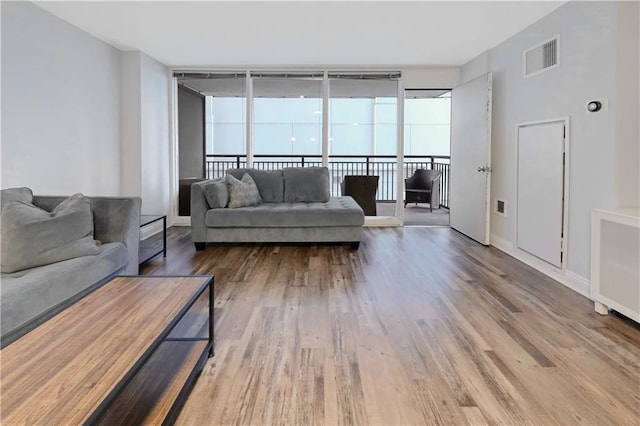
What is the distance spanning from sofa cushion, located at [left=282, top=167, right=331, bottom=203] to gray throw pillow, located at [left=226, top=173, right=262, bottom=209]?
479mm

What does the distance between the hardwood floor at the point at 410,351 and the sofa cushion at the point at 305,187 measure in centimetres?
180

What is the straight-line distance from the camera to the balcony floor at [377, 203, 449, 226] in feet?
23.4

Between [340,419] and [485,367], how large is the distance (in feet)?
2.82

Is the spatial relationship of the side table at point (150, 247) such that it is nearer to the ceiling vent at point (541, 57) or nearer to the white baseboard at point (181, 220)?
the white baseboard at point (181, 220)

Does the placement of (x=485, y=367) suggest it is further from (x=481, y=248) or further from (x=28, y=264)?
(x=481, y=248)

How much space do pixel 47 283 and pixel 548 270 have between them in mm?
3839

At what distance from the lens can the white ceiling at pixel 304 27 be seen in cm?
385

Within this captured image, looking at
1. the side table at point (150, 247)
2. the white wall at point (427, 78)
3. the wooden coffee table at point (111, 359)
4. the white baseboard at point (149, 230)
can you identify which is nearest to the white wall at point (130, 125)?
the white baseboard at point (149, 230)

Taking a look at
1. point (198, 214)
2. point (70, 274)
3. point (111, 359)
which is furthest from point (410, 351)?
point (198, 214)

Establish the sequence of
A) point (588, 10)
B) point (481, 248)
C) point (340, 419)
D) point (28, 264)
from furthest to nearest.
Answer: point (481, 248) < point (588, 10) < point (28, 264) < point (340, 419)

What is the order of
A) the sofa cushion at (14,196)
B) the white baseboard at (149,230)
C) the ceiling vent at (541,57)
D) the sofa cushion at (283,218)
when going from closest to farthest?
the sofa cushion at (14,196) → the ceiling vent at (541,57) → the sofa cushion at (283,218) → the white baseboard at (149,230)

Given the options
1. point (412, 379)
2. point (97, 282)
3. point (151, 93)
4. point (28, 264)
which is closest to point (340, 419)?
point (412, 379)

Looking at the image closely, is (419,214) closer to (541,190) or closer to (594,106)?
(541,190)

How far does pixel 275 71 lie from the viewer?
654 cm
